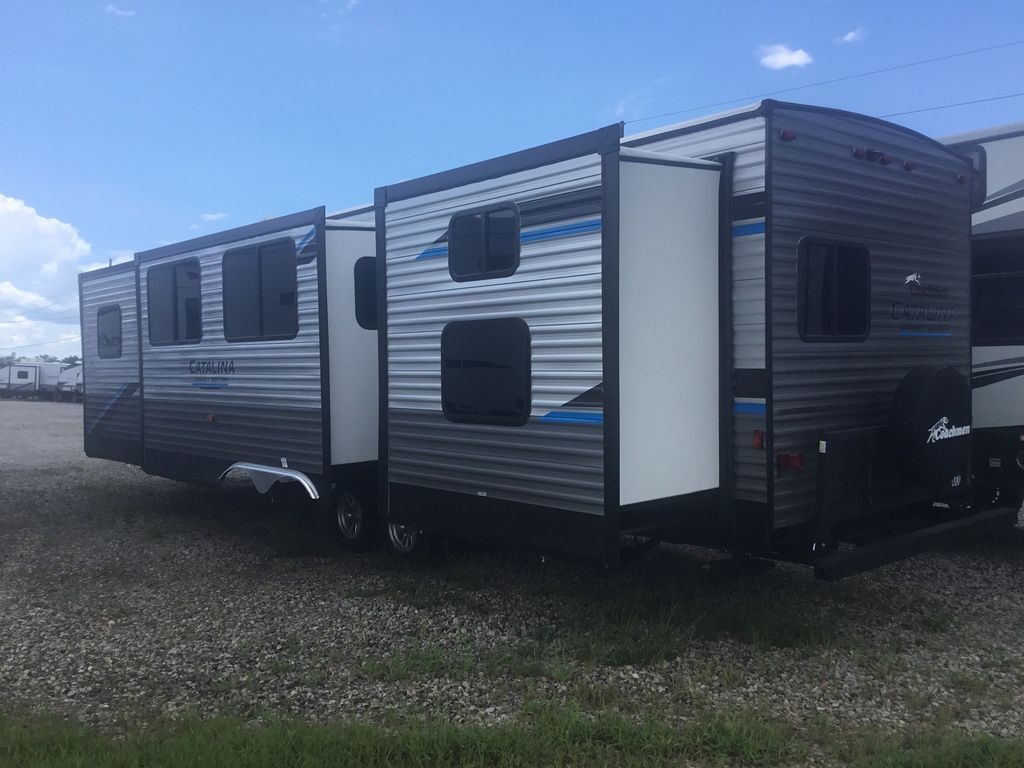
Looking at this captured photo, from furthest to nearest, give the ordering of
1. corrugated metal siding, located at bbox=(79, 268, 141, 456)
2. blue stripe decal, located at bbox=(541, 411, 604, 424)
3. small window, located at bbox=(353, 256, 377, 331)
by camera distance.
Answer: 1. corrugated metal siding, located at bbox=(79, 268, 141, 456)
2. small window, located at bbox=(353, 256, 377, 331)
3. blue stripe decal, located at bbox=(541, 411, 604, 424)

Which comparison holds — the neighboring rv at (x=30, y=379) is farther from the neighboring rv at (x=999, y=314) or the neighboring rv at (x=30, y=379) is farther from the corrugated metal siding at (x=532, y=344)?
A: the neighboring rv at (x=999, y=314)

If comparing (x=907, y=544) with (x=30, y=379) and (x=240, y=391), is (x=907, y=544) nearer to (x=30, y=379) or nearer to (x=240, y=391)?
(x=240, y=391)

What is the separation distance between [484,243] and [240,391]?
12.2 feet

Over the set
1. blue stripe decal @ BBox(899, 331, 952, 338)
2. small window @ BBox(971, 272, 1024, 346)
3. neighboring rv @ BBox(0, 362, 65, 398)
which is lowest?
neighboring rv @ BBox(0, 362, 65, 398)

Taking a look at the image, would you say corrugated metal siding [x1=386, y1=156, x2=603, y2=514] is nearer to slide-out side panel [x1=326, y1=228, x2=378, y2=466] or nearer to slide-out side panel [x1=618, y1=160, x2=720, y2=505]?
slide-out side panel [x1=618, y1=160, x2=720, y2=505]

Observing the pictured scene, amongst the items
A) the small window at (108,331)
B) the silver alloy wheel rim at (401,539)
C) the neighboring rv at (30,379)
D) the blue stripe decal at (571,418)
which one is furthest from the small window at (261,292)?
the neighboring rv at (30,379)

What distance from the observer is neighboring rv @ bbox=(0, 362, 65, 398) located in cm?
4694

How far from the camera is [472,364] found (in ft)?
19.3

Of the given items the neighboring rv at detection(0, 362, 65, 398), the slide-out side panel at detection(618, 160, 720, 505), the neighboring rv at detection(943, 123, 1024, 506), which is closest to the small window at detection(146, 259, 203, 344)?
the slide-out side panel at detection(618, 160, 720, 505)

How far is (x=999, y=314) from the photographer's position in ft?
23.7

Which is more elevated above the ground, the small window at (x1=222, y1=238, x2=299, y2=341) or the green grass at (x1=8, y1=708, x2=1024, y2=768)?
the small window at (x1=222, y1=238, x2=299, y2=341)

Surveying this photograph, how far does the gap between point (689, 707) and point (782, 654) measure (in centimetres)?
99

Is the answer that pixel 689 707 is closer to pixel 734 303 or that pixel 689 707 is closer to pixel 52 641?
pixel 734 303

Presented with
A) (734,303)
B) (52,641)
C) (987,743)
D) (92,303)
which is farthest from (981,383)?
(92,303)
